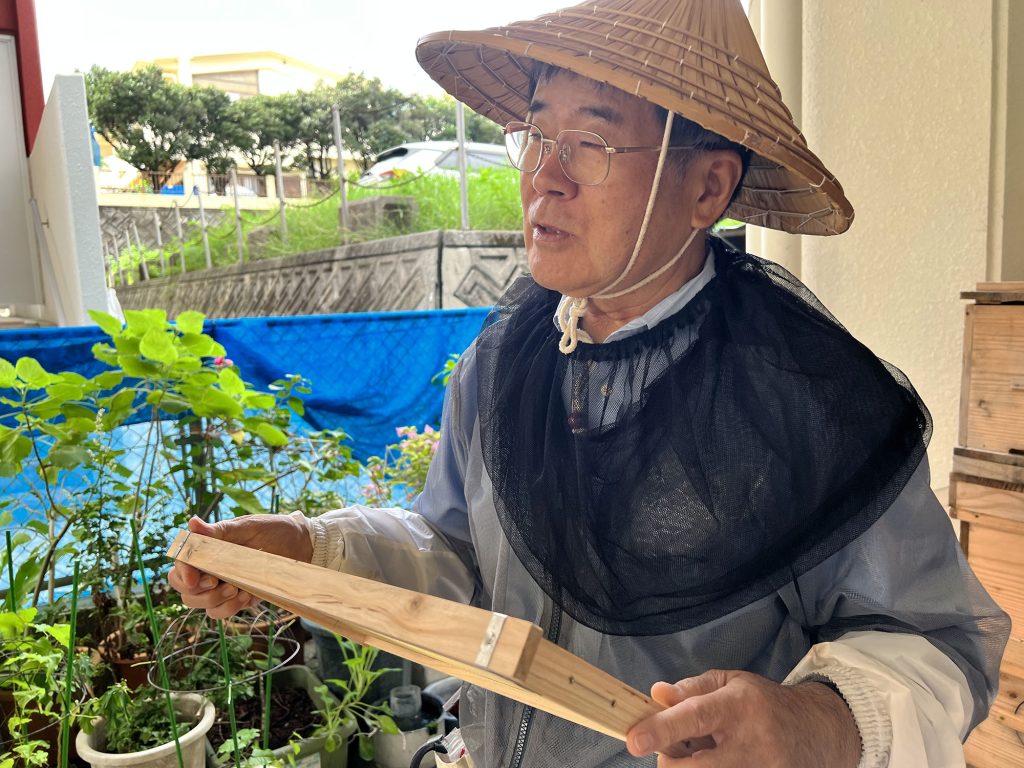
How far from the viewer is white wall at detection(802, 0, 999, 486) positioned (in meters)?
1.97

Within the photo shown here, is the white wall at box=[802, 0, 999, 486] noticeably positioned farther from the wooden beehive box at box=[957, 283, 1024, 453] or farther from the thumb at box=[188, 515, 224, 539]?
the thumb at box=[188, 515, 224, 539]

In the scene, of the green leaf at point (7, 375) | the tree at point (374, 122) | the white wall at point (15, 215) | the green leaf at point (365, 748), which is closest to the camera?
the green leaf at point (7, 375)

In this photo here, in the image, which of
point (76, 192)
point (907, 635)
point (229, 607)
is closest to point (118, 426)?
point (229, 607)

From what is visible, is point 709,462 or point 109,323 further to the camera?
point 109,323

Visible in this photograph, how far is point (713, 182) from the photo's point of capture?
43.5 inches

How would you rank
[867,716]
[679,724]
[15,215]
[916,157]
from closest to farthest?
[679,724] < [867,716] < [916,157] < [15,215]

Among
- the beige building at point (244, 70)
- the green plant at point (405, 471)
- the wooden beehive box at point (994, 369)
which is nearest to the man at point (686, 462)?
the wooden beehive box at point (994, 369)

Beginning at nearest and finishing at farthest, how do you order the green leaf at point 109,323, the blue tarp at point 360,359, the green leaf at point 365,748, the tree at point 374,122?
the green leaf at point 109,323 < the green leaf at point 365,748 < the blue tarp at point 360,359 < the tree at point 374,122

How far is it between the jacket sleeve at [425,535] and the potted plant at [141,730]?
976 mm

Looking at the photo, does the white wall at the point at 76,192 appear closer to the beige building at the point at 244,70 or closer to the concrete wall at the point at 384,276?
the concrete wall at the point at 384,276

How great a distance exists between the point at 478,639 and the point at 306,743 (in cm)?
188

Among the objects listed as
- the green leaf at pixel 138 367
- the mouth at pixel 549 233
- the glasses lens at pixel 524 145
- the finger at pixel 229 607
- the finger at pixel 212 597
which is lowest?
the finger at pixel 229 607

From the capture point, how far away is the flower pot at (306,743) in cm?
207

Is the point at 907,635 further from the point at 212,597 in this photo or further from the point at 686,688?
the point at 212,597
